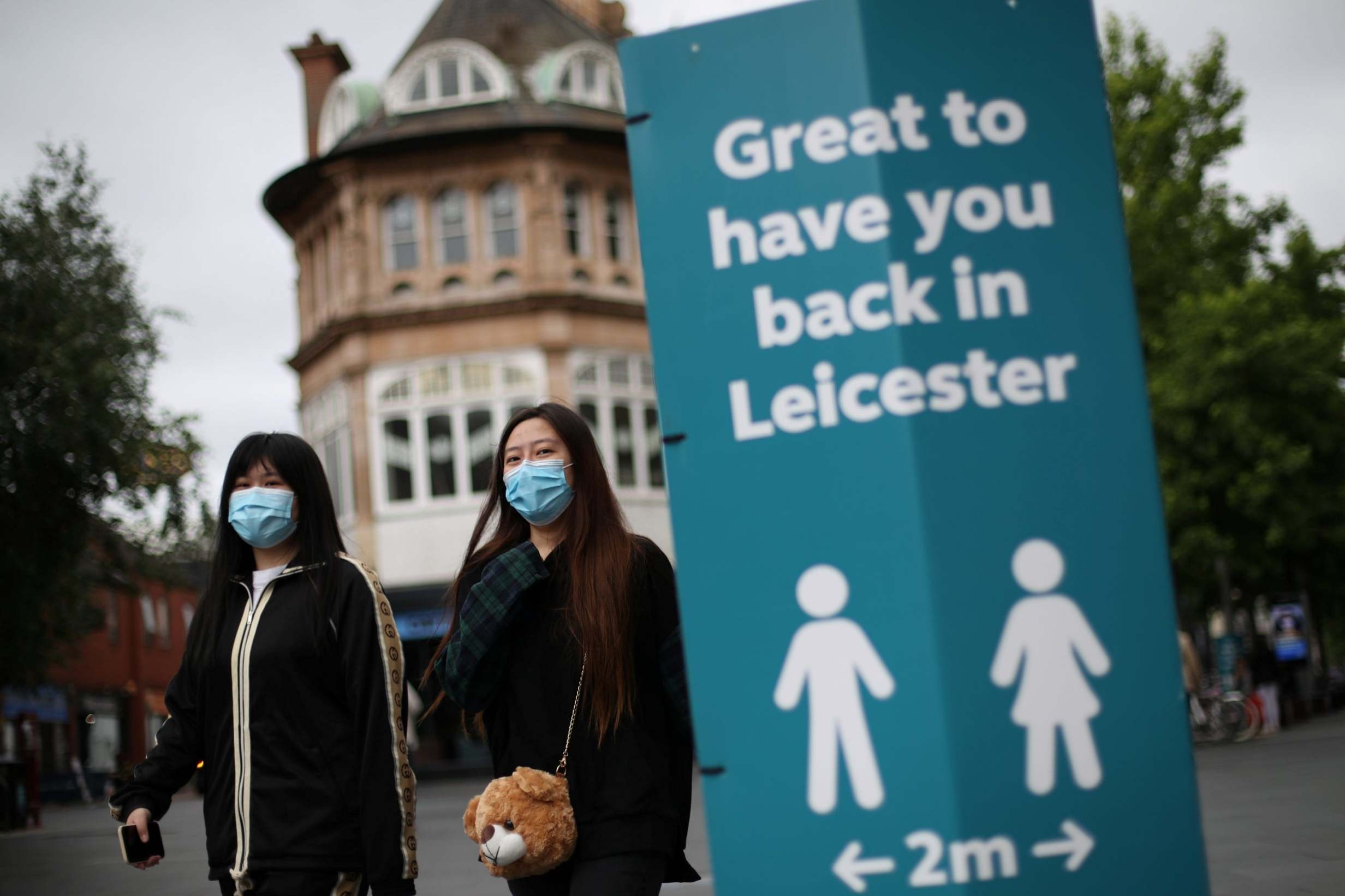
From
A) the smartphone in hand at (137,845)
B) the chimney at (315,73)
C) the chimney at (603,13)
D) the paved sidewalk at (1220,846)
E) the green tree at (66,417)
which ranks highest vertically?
the chimney at (603,13)

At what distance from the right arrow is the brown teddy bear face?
60.7 inches

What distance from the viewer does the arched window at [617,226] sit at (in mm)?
35969

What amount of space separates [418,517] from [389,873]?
101 feet

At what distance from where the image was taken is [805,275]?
261 cm

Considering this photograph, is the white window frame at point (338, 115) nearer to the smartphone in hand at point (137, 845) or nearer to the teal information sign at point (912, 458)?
the smartphone in hand at point (137, 845)

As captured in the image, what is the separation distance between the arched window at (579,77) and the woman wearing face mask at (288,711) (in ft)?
105

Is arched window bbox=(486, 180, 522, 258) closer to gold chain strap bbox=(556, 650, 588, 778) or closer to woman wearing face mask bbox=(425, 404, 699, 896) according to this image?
woman wearing face mask bbox=(425, 404, 699, 896)

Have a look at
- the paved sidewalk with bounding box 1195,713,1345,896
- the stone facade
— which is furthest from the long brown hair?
the stone facade

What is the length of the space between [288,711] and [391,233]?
32201 millimetres

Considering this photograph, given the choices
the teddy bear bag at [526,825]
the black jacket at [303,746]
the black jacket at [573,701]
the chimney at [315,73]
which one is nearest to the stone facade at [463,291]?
the chimney at [315,73]

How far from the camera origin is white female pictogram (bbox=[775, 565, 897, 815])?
252 cm

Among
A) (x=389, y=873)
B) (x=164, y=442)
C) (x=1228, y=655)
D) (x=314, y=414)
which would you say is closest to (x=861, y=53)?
(x=389, y=873)

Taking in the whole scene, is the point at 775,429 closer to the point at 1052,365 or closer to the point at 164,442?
the point at 1052,365

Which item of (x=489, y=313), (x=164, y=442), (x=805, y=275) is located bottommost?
(x=805, y=275)
